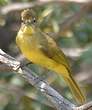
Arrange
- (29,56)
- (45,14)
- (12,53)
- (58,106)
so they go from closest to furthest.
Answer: (58,106), (29,56), (45,14), (12,53)

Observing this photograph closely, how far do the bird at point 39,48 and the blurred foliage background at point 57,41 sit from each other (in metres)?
1.07

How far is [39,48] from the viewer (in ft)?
14.6

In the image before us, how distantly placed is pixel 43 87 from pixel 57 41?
246 centimetres

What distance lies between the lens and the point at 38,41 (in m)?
4.51

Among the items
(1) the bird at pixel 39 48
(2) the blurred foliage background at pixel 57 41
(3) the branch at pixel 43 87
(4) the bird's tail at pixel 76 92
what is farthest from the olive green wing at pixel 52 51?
(2) the blurred foliage background at pixel 57 41

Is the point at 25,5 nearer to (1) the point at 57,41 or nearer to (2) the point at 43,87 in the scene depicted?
(1) the point at 57,41

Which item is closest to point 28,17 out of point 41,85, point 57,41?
point 41,85

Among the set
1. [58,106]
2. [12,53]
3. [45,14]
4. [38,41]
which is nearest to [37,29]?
[38,41]

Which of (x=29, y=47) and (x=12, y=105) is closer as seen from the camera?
(x=29, y=47)

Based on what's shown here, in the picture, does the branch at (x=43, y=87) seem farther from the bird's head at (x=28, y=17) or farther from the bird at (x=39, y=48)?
the bird's head at (x=28, y=17)

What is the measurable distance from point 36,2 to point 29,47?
1842 mm

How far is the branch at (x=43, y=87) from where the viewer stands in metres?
3.87

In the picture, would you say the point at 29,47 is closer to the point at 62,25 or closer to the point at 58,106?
the point at 58,106

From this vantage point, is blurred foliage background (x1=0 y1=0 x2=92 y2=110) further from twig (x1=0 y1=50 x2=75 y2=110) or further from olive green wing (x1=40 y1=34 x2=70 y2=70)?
twig (x1=0 y1=50 x2=75 y2=110)
